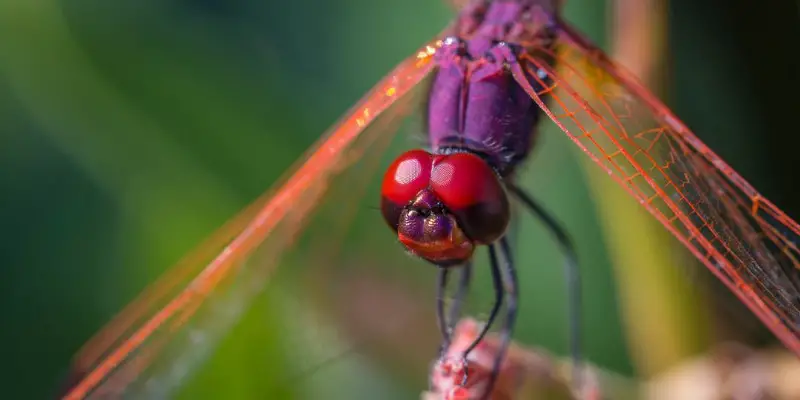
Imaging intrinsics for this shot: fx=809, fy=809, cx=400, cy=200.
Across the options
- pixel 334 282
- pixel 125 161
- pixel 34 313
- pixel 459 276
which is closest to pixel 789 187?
pixel 459 276

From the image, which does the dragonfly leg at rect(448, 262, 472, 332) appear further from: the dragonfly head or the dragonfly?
the dragonfly head

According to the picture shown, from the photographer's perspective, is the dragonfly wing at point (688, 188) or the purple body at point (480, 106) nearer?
the dragonfly wing at point (688, 188)

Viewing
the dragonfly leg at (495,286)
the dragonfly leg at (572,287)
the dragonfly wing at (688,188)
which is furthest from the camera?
the dragonfly leg at (572,287)

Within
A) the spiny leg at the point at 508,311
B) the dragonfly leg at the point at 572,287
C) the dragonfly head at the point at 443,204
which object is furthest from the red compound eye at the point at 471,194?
the dragonfly leg at the point at 572,287

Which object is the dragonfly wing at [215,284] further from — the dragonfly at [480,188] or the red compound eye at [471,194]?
the red compound eye at [471,194]

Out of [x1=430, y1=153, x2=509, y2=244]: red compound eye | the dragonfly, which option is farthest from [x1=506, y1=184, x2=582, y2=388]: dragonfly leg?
[x1=430, y1=153, x2=509, y2=244]: red compound eye

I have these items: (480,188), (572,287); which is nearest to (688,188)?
(480,188)
